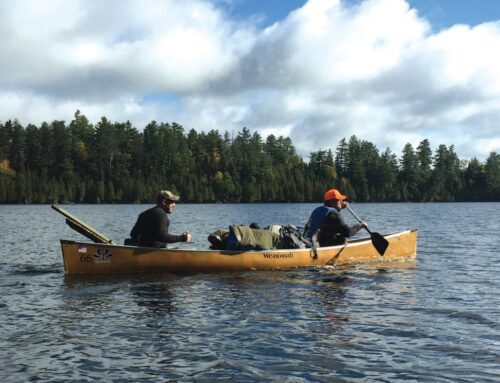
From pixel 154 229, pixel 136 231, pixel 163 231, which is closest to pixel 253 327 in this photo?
pixel 163 231

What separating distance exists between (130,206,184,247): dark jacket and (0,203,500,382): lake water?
1082mm

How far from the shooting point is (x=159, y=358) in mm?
9031

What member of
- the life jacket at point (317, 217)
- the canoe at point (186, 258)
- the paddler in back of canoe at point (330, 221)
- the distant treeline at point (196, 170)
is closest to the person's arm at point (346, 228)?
the paddler in back of canoe at point (330, 221)

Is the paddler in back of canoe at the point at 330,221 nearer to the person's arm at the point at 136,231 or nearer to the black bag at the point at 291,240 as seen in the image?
the black bag at the point at 291,240

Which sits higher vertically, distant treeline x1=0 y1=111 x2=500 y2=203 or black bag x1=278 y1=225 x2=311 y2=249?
distant treeline x1=0 y1=111 x2=500 y2=203

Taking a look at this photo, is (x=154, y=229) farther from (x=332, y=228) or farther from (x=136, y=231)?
(x=332, y=228)

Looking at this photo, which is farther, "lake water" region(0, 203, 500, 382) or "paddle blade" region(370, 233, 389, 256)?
"paddle blade" region(370, 233, 389, 256)

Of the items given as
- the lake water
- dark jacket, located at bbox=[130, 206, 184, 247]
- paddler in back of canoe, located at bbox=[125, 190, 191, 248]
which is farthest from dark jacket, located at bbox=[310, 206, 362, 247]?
dark jacket, located at bbox=[130, 206, 184, 247]

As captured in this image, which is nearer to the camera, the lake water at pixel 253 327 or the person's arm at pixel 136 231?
the lake water at pixel 253 327

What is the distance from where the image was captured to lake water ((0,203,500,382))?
849 cm

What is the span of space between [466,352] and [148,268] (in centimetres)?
1023

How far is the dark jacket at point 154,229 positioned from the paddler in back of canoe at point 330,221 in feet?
15.1

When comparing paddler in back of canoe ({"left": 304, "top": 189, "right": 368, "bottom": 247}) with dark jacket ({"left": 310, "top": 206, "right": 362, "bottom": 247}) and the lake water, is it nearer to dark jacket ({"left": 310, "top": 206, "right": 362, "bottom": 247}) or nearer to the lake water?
dark jacket ({"left": 310, "top": 206, "right": 362, "bottom": 247})

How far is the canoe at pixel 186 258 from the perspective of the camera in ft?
54.8
